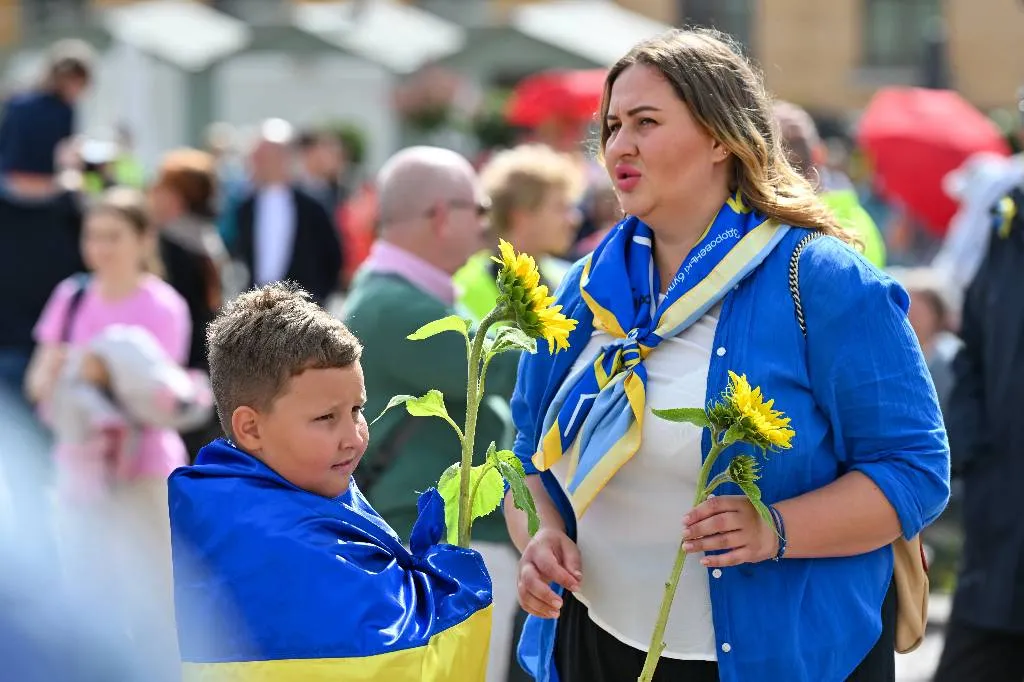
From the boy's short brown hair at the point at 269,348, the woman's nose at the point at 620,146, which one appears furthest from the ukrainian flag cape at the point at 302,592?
the woman's nose at the point at 620,146

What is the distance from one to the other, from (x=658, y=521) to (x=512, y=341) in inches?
21.9

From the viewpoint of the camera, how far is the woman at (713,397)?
2914 millimetres

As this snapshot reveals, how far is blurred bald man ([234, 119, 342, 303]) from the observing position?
33.4 feet

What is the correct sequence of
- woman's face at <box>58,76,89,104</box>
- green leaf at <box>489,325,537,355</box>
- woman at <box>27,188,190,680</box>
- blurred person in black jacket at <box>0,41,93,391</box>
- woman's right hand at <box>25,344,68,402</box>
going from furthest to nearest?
woman's face at <box>58,76,89,104</box> → blurred person in black jacket at <box>0,41,93,391</box> → woman's right hand at <box>25,344,68,402</box> → woman at <box>27,188,190,680</box> → green leaf at <box>489,325,537,355</box>

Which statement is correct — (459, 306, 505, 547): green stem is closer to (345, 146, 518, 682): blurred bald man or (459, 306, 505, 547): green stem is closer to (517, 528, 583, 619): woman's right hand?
(517, 528, 583, 619): woman's right hand

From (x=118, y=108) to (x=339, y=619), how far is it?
56.0 feet

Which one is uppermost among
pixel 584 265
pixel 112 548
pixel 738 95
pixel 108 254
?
pixel 738 95

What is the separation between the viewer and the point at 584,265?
334cm

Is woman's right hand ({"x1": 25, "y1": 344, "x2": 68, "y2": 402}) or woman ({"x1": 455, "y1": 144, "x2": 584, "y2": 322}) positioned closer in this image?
woman ({"x1": 455, "y1": 144, "x2": 584, "y2": 322})

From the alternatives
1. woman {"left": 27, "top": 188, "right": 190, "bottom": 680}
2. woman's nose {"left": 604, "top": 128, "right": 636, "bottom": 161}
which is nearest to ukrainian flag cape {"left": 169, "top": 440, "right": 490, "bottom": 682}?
woman's nose {"left": 604, "top": 128, "right": 636, "bottom": 161}

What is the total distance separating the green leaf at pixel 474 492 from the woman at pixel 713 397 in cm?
32

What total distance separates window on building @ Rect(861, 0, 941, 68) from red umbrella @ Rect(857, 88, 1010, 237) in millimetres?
20559

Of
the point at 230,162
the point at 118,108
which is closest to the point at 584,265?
the point at 230,162

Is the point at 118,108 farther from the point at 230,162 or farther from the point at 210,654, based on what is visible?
the point at 210,654
